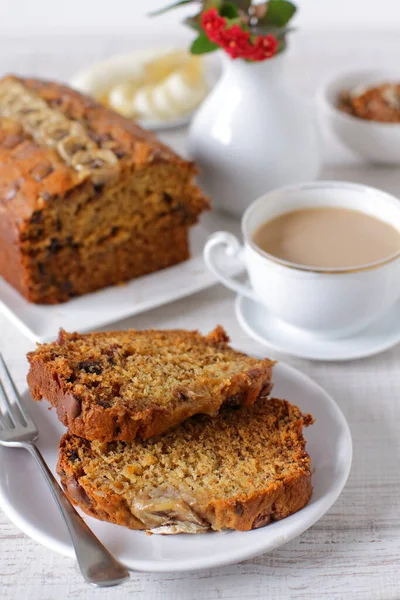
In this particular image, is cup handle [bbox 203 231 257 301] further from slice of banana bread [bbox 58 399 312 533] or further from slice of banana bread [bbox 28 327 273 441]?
slice of banana bread [bbox 58 399 312 533]

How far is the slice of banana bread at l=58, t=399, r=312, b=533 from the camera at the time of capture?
65.2 inches

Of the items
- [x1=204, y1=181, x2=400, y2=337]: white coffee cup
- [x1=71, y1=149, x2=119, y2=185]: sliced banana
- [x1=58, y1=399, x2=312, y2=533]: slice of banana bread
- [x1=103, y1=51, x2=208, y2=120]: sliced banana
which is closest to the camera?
[x1=58, y1=399, x2=312, y2=533]: slice of banana bread

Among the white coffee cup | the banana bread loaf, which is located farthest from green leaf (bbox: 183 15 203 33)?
the white coffee cup

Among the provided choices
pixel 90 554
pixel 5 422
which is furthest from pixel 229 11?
pixel 90 554

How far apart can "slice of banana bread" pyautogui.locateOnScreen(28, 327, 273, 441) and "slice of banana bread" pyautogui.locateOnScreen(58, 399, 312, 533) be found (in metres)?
0.06

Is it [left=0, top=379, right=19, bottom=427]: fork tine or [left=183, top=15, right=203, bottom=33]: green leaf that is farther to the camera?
[left=183, top=15, right=203, bottom=33]: green leaf

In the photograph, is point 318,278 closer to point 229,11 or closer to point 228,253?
point 228,253

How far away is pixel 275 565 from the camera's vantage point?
67.7 inches

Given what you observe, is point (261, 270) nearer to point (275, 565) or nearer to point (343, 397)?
point (343, 397)

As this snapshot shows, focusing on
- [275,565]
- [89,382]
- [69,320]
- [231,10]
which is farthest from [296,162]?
[275,565]

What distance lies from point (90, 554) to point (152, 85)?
258 cm

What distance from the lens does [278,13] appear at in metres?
2.71

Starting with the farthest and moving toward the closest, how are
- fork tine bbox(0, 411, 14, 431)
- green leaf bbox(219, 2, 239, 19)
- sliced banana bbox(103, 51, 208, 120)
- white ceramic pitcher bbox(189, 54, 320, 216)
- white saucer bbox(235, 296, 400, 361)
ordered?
sliced banana bbox(103, 51, 208, 120), white ceramic pitcher bbox(189, 54, 320, 216), green leaf bbox(219, 2, 239, 19), white saucer bbox(235, 296, 400, 361), fork tine bbox(0, 411, 14, 431)

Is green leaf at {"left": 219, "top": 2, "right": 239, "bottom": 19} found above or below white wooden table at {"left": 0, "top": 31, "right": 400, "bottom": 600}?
above
